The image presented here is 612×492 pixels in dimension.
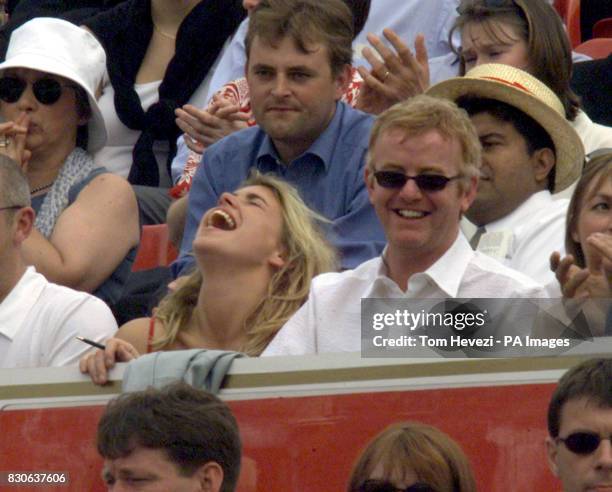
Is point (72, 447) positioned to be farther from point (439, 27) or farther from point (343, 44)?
point (439, 27)

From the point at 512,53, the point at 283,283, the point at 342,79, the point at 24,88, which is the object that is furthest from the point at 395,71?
the point at 24,88

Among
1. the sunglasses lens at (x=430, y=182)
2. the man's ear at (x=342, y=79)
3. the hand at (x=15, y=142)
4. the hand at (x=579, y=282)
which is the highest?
the hand at (x=15, y=142)

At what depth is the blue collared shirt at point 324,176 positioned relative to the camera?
5535mm

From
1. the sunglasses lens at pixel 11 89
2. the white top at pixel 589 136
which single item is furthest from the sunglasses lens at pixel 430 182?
the sunglasses lens at pixel 11 89

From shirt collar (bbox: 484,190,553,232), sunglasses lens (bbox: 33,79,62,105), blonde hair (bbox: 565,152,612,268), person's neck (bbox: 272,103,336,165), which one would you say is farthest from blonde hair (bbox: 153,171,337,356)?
sunglasses lens (bbox: 33,79,62,105)

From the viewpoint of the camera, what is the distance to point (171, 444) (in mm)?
3908

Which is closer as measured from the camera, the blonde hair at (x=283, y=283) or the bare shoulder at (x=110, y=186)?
the blonde hair at (x=283, y=283)

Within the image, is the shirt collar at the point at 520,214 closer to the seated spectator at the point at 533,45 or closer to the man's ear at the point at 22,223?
the seated spectator at the point at 533,45

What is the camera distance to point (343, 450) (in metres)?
4.36

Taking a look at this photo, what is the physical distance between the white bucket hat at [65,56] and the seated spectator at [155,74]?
50cm

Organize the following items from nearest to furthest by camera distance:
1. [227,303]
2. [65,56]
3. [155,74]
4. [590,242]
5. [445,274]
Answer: [590,242] → [445,274] → [227,303] → [65,56] → [155,74]

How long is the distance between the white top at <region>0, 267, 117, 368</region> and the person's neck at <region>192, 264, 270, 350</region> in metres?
0.36

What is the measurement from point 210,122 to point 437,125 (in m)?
1.93

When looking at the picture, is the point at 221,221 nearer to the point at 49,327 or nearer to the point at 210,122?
the point at 49,327
